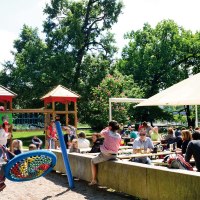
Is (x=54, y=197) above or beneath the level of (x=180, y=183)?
beneath

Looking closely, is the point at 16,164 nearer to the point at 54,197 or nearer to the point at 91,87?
the point at 54,197

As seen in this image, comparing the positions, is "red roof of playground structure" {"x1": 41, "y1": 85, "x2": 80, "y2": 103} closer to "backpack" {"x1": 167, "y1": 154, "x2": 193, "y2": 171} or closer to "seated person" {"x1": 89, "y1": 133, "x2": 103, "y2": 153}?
"seated person" {"x1": 89, "y1": 133, "x2": 103, "y2": 153}

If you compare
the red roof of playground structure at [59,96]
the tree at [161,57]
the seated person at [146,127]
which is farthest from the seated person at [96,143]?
the tree at [161,57]

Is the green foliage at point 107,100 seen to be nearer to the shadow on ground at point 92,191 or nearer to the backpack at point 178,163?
the shadow on ground at point 92,191

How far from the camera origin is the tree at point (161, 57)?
1678 inches

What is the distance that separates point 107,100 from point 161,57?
13788mm

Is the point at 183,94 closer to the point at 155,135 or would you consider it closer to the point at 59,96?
the point at 155,135

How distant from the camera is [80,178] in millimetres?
10172

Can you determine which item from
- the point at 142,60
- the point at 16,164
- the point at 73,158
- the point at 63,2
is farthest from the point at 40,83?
the point at 16,164

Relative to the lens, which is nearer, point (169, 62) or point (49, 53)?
point (49, 53)

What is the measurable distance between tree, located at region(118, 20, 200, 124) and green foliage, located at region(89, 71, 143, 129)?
25.8 ft

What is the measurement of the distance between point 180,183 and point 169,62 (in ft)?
126

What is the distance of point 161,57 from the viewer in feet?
141

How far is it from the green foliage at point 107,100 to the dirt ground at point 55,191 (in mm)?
20353
